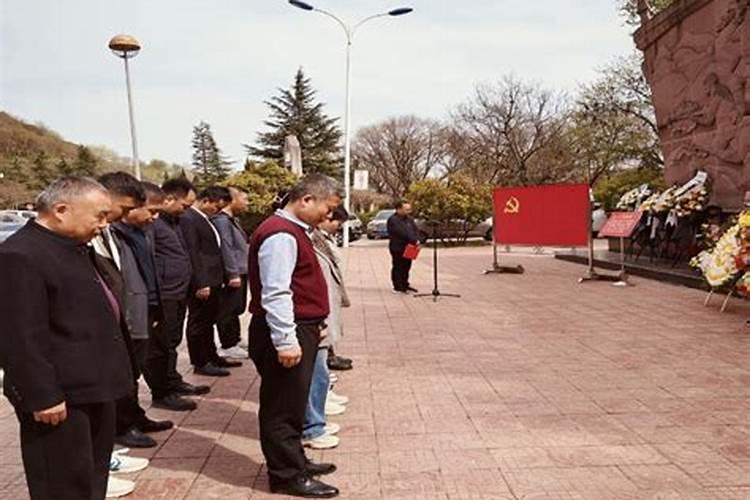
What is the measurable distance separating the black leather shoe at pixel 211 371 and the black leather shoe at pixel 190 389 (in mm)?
521

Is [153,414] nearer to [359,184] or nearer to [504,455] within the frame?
[504,455]

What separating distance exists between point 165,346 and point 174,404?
1.47 feet

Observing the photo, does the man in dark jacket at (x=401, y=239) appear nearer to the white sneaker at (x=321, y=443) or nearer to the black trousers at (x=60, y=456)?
the white sneaker at (x=321, y=443)

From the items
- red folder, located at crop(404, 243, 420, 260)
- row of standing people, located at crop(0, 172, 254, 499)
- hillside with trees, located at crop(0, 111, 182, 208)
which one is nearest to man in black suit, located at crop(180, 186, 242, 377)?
row of standing people, located at crop(0, 172, 254, 499)

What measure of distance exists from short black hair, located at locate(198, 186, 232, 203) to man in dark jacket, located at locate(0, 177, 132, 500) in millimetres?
3233


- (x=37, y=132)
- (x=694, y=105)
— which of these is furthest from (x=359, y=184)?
(x=37, y=132)

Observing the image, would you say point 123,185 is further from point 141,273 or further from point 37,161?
point 37,161

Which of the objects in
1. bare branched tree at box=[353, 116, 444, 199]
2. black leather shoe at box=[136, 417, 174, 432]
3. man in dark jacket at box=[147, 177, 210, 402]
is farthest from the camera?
bare branched tree at box=[353, 116, 444, 199]

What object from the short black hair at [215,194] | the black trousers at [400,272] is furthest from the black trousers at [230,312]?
the black trousers at [400,272]

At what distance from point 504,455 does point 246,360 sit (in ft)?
11.1

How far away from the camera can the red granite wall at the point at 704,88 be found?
11.4 metres

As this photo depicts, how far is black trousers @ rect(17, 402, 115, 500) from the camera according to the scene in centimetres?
257

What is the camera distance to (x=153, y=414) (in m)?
4.99

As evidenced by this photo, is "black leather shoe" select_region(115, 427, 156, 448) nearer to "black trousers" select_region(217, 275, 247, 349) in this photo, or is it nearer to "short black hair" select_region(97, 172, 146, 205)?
"short black hair" select_region(97, 172, 146, 205)
